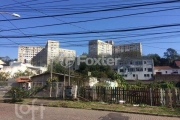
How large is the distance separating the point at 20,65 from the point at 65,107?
161 ft

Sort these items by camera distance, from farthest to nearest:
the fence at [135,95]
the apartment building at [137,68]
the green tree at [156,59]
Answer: the green tree at [156,59] < the apartment building at [137,68] < the fence at [135,95]

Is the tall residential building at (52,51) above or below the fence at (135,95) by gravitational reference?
above

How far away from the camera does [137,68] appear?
74625 mm

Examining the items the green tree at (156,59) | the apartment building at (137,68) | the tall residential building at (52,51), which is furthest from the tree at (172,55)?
the tall residential building at (52,51)

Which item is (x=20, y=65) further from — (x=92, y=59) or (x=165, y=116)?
(x=165, y=116)

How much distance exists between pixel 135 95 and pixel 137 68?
60171 mm

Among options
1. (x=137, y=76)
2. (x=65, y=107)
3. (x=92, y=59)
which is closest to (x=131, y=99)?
(x=65, y=107)

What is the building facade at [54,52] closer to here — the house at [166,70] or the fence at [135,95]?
the fence at [135,95]

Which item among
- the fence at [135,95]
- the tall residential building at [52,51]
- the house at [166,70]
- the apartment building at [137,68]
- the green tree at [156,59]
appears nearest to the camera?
the fence at [135,95]

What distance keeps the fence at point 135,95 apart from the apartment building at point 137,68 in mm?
57722

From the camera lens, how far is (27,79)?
2530 centimetres

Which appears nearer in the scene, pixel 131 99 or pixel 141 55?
pixel 131 99

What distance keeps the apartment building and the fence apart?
57722 millimetres

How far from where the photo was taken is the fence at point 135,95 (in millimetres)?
14820
